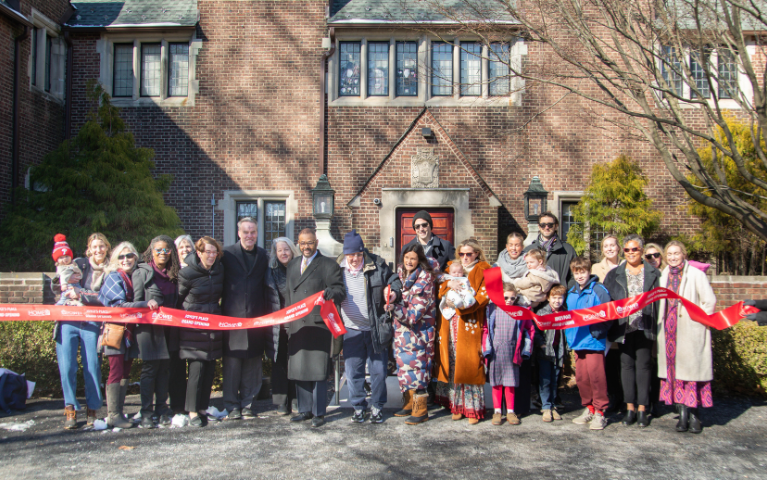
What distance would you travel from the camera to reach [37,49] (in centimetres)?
1252

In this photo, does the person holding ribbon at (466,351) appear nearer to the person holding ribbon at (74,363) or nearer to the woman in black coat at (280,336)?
the woman in black coat at (280,336)

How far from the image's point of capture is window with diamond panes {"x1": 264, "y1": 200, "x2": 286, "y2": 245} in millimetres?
13398

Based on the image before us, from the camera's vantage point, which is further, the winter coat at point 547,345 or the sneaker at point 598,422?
the winter coat at point 547,345

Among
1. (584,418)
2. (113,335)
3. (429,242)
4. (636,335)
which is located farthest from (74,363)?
(636,335)

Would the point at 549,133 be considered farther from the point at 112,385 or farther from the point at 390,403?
the point at 112,385

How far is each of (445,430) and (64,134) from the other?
1250 cm

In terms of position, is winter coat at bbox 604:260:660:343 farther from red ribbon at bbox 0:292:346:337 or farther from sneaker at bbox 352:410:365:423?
red ribbon at bbox 0:292:346:337

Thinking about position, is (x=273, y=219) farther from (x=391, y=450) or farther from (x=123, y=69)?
(x=391, y=450)

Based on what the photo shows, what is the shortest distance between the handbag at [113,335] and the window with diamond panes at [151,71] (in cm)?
999

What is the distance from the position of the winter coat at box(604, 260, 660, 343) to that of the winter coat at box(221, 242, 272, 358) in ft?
11.2

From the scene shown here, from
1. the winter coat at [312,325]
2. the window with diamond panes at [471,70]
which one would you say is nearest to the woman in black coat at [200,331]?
the winter coat at [312,325]

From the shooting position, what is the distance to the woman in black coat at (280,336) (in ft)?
18.0

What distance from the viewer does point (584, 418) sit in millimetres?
5098

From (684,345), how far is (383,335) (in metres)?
2.76
